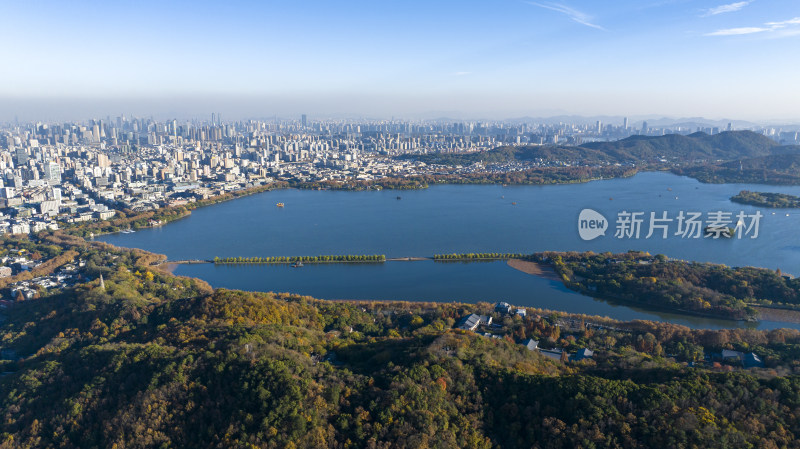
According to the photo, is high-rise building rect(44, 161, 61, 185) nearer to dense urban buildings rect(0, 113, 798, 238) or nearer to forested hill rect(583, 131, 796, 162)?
dense urban buildings rect(0, 113, 798, 238)

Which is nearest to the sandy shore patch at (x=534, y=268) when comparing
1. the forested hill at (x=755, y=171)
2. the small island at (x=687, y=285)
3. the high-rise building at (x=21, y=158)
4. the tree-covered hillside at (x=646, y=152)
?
the small island at (x=687, y=285)

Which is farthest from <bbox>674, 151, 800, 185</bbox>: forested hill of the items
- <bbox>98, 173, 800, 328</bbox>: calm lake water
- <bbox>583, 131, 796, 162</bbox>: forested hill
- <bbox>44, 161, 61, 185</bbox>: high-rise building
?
<bbox>44, 161, 61, 185</bbox>: high-rise building

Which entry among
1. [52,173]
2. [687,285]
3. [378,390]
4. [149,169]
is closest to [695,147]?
[687,285]

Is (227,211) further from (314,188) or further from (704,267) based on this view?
(704,267)

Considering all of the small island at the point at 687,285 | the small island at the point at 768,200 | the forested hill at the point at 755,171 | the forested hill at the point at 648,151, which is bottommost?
the small island at the point at 687,285

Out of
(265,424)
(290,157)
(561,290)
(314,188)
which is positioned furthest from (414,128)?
(265,424)

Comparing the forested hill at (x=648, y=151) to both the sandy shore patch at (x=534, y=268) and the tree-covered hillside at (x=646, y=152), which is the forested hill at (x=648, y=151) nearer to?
the tree-covered hillside at (x=646, y=152)

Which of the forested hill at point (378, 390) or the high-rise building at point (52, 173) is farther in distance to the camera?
the high-rise building at point (52, 173)
